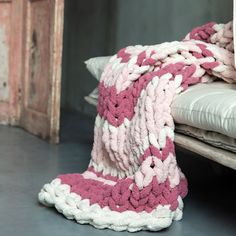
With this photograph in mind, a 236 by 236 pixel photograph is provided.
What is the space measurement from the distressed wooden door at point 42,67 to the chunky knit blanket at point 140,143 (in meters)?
1.06

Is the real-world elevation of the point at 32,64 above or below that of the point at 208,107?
below

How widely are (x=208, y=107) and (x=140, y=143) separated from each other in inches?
11.4

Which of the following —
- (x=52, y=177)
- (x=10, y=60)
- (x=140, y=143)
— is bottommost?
(x=52, y=177)

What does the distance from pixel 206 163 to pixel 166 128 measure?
3.31 feet

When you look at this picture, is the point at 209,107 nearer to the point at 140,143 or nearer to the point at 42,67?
the point at 140,143

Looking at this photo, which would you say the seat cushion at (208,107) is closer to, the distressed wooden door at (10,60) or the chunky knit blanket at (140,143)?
the chunky knit blanket at (140,143)

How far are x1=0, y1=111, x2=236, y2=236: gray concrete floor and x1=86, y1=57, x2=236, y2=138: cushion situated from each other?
0.35 meters

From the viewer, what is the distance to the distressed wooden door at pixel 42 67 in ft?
9.49

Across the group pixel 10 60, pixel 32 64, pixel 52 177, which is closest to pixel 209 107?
pixel 52 177

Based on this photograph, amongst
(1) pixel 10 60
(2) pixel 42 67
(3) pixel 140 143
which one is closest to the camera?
(3) pixel 140 143

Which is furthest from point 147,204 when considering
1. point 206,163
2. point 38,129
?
point 38,129

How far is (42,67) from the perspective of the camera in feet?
10.4

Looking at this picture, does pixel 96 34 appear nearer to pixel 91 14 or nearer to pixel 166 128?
pixel 91 14

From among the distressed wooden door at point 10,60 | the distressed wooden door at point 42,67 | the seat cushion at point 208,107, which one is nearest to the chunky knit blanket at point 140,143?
the seat cushion at point 208,107
